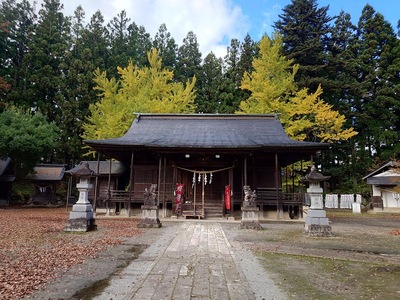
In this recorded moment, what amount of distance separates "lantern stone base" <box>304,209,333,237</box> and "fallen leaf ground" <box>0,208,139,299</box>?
6.27m

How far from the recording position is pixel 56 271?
5289 millimetres

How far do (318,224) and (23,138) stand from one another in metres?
20.0

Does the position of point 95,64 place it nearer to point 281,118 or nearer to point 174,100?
point 174,100

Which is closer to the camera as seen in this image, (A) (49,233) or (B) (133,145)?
(A) (49,233)

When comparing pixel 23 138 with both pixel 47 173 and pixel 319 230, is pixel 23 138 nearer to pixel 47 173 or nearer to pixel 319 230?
pixel 47 173

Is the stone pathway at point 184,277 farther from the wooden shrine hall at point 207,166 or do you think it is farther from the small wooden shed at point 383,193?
the small wooden shed at point 383,193

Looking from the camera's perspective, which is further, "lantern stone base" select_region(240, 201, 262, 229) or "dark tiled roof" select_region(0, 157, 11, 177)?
"dark tiled roof" select_region(0, 157, 11, 177)

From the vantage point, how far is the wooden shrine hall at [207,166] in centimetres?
1573

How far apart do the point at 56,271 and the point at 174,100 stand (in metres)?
20.1

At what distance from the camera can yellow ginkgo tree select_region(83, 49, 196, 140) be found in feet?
74.1

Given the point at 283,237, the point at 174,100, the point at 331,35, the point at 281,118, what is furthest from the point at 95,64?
the point at 283,237

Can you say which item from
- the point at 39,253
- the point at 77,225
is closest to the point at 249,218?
the point at 77,225

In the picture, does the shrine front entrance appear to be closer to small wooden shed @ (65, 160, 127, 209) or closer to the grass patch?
small wooden shed @ (65, 160, 127, 209)

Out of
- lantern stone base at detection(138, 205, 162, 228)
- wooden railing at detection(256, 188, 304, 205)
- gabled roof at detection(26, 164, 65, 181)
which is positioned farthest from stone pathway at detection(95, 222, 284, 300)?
gabled roof at detection(26, 164, 65, 181)
